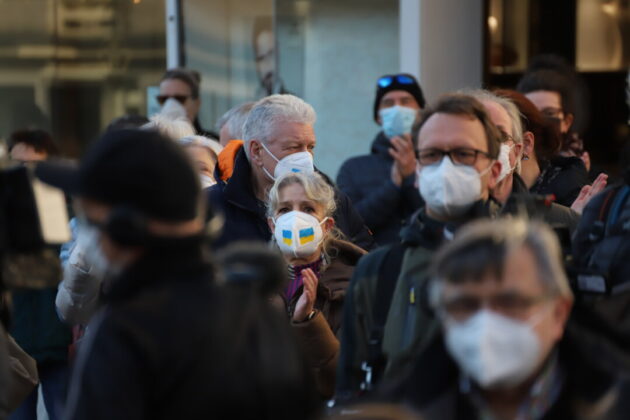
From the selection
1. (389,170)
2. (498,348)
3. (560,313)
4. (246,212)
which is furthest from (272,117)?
(498,348)

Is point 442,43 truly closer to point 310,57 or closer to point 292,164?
point 310,57

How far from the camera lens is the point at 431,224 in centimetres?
423

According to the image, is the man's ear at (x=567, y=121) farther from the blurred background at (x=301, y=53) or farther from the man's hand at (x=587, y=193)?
the blurred background at (x=301, y=53)

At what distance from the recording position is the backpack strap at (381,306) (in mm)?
4113

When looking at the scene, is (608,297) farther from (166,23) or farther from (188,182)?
(166,23)

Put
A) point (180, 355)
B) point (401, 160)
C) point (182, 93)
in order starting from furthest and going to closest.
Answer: point (182, 93) < point (401, 160) < point (180, 355)

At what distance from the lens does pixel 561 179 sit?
20.7ft

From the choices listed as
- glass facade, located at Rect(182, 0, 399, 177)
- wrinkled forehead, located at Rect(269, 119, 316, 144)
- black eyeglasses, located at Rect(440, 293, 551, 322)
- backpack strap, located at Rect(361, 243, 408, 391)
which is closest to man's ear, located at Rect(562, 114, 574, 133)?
wrinkled forehead, located at Rect(269, 119, 316, 144)

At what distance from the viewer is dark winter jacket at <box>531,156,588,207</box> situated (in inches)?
246

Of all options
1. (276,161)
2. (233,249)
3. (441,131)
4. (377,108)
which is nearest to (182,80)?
(377,108)

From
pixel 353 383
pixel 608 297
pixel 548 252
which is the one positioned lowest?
pixel 353 383

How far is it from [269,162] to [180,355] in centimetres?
327

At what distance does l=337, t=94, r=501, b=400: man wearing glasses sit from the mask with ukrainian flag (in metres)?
1.21

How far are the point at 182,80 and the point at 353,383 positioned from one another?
5693mm
